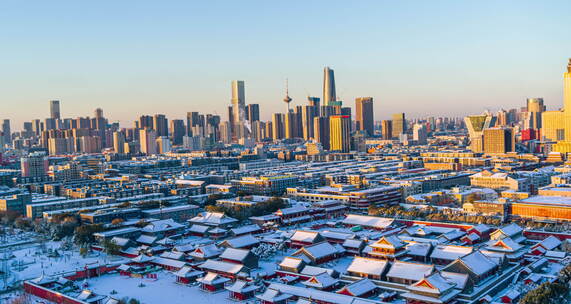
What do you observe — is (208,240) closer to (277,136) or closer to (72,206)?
(72,206)

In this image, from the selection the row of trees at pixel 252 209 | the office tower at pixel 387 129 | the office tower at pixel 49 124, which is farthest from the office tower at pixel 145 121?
the row of trees at pixel 252 209

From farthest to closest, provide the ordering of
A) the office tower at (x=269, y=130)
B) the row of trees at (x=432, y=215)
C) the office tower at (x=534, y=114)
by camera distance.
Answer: the office tower at (x=269, y=130) < the office tower at (x=534, y=114) < the row of trees at (x=432, y=215)

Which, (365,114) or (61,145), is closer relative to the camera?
(61,145)

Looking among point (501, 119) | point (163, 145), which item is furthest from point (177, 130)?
point (501, 119)

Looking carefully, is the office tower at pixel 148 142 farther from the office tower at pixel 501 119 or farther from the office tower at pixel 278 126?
the office tower at pixel 501 119

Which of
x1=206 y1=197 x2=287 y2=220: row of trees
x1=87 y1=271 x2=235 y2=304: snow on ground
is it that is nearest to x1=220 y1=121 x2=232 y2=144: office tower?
x1=206 y1=197 x2=287 y2=220: row of trees

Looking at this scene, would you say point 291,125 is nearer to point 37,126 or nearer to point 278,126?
point 278,126
